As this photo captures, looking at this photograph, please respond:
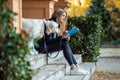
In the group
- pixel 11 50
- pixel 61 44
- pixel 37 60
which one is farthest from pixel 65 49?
pixel 11 50

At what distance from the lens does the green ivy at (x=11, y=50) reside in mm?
2926

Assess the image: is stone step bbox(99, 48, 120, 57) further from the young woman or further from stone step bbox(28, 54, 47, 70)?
stone step bbox(28, 54, 47, 70)

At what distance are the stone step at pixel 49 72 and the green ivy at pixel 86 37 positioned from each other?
12.8ft

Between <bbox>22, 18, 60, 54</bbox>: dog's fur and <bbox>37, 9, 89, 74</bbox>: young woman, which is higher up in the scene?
<bbox>22, 18, 60, 54</bbox>: dog's fur

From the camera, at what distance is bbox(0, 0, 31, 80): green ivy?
293cm

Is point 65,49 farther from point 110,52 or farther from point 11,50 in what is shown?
point 110,52

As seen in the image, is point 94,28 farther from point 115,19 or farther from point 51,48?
point 115,19

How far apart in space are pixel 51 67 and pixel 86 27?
4.66 m

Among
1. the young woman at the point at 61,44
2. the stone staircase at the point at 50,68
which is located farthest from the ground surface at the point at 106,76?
the young woman at the point at 61,44

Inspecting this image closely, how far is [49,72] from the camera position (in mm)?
6648

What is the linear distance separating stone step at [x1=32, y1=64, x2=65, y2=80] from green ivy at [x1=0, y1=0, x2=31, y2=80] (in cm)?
253

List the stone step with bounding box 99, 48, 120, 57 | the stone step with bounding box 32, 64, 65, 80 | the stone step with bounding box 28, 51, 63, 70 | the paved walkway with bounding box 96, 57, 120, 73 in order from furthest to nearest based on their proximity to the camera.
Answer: the stone step with bounding box 99, 48, 120, 57, the paved walkway with bounding box 96, 57, 120, 73, the stone step with bounding box 28, 51, 63, 70, the stone step with bounding box 32, 64, 65, 80

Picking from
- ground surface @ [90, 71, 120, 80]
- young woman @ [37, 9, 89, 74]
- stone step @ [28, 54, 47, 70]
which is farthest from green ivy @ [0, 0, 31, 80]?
ground surface @ [90, 71, 120, 80]

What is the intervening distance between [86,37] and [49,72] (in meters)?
5.33
